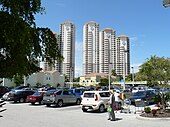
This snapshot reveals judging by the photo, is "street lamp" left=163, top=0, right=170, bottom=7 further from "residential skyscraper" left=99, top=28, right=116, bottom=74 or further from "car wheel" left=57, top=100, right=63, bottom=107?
"residential skyscraper" left=99, top=28, right=116, bottom=74

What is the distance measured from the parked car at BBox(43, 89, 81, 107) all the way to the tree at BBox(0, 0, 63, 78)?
20.3 m

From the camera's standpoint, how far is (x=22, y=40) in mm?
3168

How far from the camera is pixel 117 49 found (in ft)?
310

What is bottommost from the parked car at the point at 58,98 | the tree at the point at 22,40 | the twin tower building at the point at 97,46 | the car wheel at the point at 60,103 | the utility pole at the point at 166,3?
the car wheel at the point at 60,103

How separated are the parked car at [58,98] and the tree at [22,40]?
20.3m

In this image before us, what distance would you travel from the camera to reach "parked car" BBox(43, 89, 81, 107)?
24233 mm

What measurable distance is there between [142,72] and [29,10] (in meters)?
16.6

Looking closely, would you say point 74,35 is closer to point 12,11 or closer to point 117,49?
point 117,49

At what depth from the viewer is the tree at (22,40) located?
10.3 feet

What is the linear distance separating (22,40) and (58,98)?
21723 millimetres

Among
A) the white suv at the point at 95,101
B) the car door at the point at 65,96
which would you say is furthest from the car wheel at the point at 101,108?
the car door at the point at 65,96

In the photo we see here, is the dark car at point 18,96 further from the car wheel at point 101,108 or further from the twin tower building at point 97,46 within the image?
the twin tower building at point 97,46

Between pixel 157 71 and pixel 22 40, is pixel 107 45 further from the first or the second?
pixel 22 40

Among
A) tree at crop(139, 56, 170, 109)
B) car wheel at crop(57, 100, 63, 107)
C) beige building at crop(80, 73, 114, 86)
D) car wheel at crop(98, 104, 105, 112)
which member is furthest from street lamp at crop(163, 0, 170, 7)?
beige building at crop(80, 73, 114, 86)
